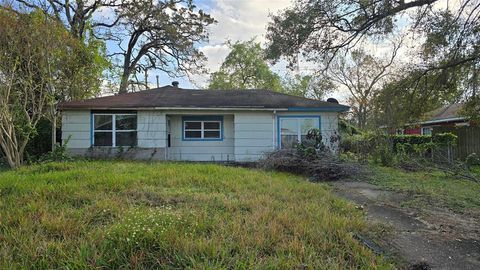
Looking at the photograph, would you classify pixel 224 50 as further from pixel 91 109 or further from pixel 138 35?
pixel 91 109

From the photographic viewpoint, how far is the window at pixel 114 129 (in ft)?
42.4

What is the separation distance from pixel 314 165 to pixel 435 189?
10.4 feet

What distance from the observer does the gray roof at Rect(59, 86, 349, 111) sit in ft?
41.7

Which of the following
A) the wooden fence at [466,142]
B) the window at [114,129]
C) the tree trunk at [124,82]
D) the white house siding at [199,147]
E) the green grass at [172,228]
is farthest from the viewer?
the tree trunk at [124,82]

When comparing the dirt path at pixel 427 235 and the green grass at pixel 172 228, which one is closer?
the green grass at pixel 172 228

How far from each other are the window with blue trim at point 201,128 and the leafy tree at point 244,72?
2387cm

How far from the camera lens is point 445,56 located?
8430mm

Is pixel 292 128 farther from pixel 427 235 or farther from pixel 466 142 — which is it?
pixel 427 235

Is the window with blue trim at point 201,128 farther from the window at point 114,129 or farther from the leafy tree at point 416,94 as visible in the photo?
the leafy tree at point 416,94

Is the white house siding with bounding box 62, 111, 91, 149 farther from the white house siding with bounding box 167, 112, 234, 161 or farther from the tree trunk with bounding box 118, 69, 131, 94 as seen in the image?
the tree trunk with bounding box 118, 69, 131, 94

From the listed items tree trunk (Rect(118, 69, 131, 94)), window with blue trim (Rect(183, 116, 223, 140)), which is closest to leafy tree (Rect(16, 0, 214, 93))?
tree trunk (Rect(118, 69, 131, 94))

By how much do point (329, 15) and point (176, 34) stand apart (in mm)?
15407

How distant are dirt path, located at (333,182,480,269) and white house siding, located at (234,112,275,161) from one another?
281 inches

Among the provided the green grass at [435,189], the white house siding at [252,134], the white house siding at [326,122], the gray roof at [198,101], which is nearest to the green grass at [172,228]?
the green grass at [435,189]
